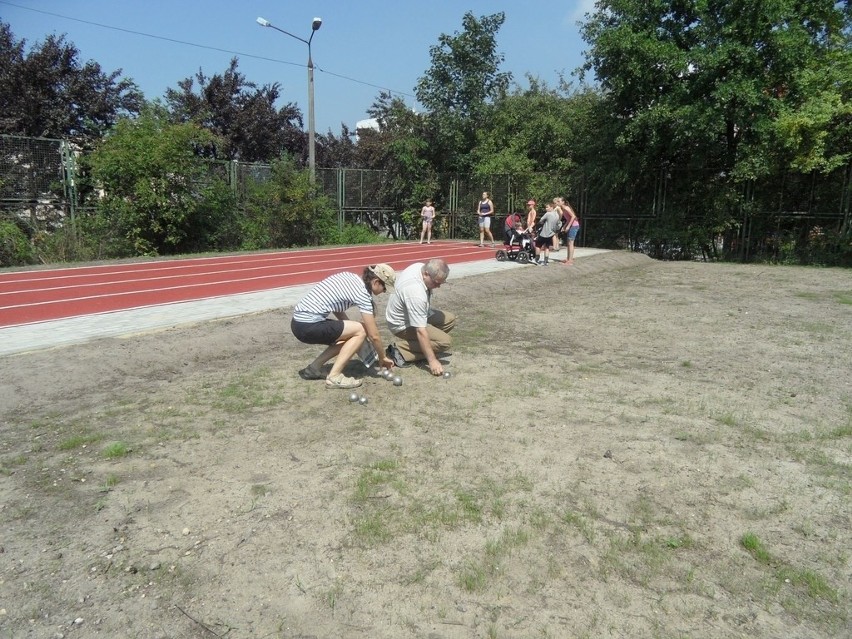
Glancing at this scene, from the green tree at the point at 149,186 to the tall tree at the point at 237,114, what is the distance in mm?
15907

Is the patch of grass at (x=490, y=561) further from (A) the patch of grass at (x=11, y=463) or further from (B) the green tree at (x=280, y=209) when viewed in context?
(B) the green tree at (x=280, y=209)

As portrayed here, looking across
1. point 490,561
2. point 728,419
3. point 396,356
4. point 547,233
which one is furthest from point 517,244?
point 490,561

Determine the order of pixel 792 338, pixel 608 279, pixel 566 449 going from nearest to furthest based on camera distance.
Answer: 1. pixel 566 449
2. pixel 792 338
3. pixel 608 279

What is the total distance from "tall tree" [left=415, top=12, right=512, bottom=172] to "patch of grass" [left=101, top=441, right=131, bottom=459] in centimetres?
2382

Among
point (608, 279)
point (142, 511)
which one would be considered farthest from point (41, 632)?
point (608, 279)

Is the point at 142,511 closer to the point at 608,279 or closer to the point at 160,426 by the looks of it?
the point at 160,426

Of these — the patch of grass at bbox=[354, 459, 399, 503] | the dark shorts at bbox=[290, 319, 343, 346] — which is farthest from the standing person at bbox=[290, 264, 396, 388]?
the patch of grass at bbox=[354, 459, 399, 503]

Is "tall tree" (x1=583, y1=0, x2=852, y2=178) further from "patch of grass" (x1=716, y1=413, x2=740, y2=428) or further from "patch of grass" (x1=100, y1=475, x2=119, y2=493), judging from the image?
"patch of grass" (x1=100, y1=475, x2=119, y2=493)

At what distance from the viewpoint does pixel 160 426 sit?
194 inches

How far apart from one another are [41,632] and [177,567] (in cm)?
61

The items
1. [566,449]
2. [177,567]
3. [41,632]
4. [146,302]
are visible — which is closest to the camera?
[41,632]

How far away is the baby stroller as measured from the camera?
16.2m

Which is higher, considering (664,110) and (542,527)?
(664,110)

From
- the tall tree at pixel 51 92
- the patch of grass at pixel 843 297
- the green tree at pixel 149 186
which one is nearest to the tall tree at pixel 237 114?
the tall tree at pixel 51 92
